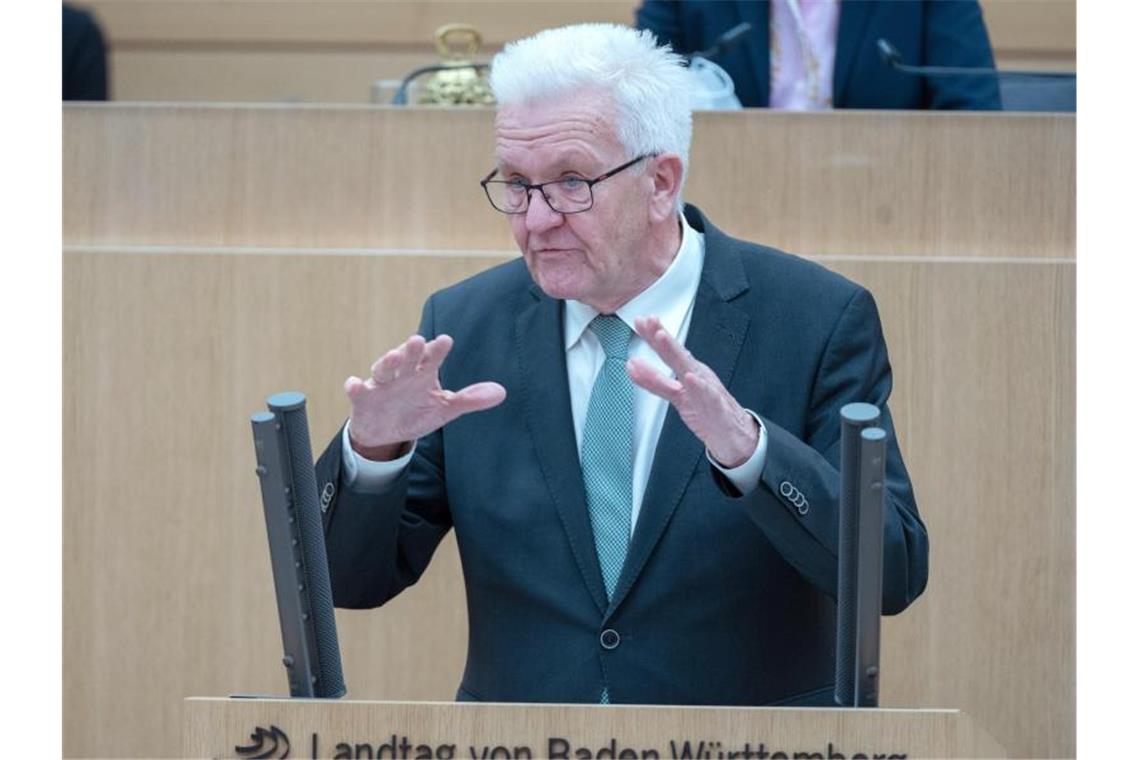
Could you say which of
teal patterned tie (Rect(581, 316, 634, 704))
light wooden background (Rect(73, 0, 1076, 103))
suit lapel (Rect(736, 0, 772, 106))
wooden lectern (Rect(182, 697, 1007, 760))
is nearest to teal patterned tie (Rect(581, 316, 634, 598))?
teal patterned tie (Rect(581, 316, 634, 704))

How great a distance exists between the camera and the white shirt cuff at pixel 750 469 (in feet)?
6.03

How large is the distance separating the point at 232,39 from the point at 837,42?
8.81 feet

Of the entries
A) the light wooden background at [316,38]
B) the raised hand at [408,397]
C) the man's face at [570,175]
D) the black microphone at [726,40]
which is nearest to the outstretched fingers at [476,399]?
the raised hand at [408,397]

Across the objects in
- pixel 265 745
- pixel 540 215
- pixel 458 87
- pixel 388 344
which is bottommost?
pixel 265 745

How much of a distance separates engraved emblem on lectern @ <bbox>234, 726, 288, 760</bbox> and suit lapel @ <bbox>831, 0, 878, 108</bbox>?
6.95 feet

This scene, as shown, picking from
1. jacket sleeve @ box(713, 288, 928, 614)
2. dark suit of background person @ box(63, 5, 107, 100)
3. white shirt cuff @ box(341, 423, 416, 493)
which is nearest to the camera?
jacket sleeve @ box(713, 288, 928, 614)

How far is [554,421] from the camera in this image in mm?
2172

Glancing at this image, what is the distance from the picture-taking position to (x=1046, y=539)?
3025 mm

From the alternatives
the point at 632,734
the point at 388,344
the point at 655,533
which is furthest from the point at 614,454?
the point at 388,344

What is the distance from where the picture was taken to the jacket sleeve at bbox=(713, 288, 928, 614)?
186 cm

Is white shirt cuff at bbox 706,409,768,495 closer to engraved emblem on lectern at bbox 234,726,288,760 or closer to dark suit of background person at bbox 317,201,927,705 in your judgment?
dark suit of background person at bbox 317,201,927,705

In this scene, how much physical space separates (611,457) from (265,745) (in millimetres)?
636

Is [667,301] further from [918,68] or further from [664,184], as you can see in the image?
[918,68]

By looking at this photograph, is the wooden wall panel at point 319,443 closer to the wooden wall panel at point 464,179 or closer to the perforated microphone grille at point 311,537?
the wooden wall panel at point 464,179
